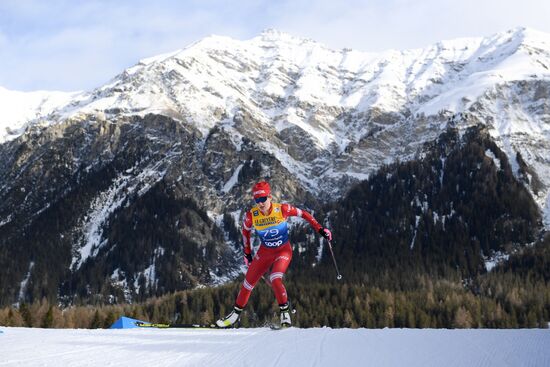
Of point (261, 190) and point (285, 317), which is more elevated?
point (261, 190)

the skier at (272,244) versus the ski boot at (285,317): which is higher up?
the skier at (272,244)

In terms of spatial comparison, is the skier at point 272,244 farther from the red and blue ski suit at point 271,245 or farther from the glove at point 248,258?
the glove at point 248,258

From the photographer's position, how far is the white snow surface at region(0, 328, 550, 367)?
972 centimetres

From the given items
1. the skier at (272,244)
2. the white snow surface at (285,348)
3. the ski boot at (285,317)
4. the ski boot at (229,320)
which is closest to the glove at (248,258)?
the skier at (272,244)

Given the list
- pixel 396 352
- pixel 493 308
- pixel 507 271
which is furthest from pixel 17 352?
pixel 507 271

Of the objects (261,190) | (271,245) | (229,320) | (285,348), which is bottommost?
(285,348)

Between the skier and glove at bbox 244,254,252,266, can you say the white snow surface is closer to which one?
the skier

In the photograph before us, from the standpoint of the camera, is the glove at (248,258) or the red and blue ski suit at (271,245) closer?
the red and blue ski suit at (271,245)

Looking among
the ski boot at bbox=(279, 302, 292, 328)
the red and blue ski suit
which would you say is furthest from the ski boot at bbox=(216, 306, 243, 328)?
the ski boot at bbox=(279, 302, 292, 328)

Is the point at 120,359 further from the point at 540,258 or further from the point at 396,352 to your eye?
the point at 540,258

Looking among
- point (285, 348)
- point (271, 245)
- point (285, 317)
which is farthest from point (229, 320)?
point (285, 348)

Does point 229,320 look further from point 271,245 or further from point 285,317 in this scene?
point 271,245

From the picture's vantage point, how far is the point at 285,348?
1114 cm

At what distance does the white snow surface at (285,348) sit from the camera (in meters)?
9.72
